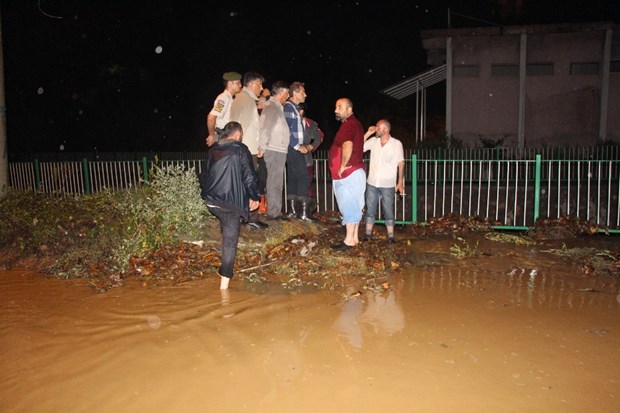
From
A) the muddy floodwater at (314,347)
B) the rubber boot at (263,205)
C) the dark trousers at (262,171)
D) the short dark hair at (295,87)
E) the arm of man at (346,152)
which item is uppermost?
the short dark hair at (295,87)

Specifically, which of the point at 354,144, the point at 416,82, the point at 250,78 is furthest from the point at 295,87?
the point at 416,82

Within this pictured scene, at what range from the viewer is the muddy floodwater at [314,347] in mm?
3502

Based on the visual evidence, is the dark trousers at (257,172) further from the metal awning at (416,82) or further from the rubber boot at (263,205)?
the metal awning at (416,82)

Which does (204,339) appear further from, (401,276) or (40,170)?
(40,170)

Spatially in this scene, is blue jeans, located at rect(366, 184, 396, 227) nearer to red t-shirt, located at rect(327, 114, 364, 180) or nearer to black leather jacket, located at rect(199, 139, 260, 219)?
red t-shirt, located at rect(327, 114, 364, 180)

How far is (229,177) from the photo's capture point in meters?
5.66

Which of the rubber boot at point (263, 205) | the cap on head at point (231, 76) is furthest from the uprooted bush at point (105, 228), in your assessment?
the cap on head at point (231, 76)

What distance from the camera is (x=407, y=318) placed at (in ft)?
16.3

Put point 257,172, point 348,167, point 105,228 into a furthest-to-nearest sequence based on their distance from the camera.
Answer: point 257,172 → point 105,228 → point 348,167

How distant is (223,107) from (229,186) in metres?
2.27

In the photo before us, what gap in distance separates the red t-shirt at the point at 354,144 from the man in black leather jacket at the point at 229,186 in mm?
1545

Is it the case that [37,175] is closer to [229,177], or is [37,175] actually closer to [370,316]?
[229,177]

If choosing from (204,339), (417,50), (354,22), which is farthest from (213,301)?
(417,50)

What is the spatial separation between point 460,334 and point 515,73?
610 inches
